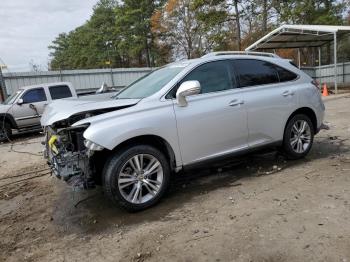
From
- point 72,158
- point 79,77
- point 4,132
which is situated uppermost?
point 79,77

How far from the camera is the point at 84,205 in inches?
196

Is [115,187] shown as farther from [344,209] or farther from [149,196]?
[344,209]

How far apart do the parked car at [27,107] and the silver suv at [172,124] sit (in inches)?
331

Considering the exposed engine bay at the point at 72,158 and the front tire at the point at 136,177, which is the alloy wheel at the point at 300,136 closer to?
the front tire at the point at 136,177

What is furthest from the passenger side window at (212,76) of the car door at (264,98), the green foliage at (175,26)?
the green foliage at (175,26)

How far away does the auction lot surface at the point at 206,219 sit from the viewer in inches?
135

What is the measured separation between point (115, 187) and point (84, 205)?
3.16 ft

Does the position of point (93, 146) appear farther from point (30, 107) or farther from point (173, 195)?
point (30, 107)

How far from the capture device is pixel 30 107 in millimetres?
12930

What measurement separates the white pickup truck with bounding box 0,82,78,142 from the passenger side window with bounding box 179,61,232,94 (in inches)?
336

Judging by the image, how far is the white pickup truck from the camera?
41.2 feet

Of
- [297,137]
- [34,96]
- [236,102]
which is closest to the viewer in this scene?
[236,102]

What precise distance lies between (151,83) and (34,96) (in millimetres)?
9191

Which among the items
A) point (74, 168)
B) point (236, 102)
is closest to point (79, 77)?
point (236, 102)
